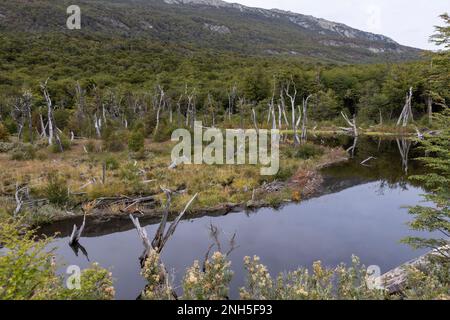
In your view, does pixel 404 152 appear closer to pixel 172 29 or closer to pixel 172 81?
pixel 172 81

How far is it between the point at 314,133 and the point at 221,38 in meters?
108

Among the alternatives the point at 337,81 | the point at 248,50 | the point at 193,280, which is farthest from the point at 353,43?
the point at 193,280

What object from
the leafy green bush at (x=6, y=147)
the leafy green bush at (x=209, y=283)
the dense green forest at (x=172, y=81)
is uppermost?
the dense green forest at (x=172, y=81)

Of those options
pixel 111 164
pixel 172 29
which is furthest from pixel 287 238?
pixel 172 29

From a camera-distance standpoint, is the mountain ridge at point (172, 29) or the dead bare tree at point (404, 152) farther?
the mountain ridge at point (172, 29)

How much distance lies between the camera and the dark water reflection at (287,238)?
→ 41.5 ft

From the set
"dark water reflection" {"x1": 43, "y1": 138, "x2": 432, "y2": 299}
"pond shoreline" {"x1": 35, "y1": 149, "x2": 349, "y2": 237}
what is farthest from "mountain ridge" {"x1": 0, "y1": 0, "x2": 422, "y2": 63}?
"dark water reflection" {"x1": 43, "y1": 138, "x2": 432, "y2": 299}

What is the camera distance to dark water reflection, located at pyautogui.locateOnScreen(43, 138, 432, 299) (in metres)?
12.7

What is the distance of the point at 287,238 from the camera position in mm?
15109

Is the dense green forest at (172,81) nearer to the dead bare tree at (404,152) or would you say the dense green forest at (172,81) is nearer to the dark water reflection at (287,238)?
the dead bare tree at (404,152)

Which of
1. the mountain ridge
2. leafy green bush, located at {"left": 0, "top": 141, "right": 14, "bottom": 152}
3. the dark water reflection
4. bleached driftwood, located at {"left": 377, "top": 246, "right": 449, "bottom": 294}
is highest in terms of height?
the mountain ridge

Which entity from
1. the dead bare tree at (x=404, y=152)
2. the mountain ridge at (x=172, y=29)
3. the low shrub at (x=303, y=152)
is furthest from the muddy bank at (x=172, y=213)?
the mountain ridge at (x=172, y=29)

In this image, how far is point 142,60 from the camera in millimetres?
84938

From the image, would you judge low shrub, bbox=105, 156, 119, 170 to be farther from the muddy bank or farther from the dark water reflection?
the dark water reflection
